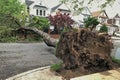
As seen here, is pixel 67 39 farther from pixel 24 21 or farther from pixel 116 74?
pixel 24 21

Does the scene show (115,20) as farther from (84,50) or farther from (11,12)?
(84,50)

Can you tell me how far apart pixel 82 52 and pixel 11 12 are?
17.2 metres

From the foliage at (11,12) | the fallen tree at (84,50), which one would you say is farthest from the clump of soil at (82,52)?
the foliage at (11,12)

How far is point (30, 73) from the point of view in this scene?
7.11 m

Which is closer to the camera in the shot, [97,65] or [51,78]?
[51,78]

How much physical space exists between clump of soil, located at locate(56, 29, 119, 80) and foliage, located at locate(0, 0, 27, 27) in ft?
38.4

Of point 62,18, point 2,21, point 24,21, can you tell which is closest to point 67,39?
point 2,21

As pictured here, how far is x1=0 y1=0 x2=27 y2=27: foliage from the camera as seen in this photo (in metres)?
17.9

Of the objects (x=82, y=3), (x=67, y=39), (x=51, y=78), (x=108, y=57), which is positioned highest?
(x=82, y=3)

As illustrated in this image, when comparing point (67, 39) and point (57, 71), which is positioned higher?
point (67, 39)

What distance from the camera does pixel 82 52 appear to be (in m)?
6.96

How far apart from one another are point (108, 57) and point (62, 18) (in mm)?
23234

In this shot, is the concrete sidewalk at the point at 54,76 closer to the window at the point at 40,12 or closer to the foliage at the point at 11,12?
the foliage at the point at 11,12

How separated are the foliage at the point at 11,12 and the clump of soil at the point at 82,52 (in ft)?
38.4
